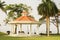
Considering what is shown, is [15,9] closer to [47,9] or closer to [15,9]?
[15,9]

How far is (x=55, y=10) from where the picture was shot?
58.4 m

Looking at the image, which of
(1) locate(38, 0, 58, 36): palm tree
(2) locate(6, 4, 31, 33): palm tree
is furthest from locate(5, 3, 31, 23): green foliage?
(1) locate(38, 0, 58, 36): palm tree

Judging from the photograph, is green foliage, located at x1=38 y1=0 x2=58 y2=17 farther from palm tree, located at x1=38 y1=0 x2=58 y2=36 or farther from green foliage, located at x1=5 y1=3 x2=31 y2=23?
green foliage, located at x1=5 y1=3 x2=31 y2=23

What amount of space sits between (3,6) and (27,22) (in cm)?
1222

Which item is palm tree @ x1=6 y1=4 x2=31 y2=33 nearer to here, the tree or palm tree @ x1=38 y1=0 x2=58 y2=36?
the tree

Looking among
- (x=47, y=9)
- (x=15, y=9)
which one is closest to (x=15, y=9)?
(x=15, y=9)

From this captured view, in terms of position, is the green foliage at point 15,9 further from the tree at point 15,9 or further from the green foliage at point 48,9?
the green foliage at point 48,9

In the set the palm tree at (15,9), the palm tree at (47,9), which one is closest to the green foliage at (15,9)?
the palm tree at (15,9)

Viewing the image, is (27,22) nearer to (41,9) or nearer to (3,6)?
(41,9)

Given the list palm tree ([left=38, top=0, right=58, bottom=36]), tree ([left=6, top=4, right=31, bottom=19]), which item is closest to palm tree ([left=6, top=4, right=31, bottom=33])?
tree ([left=6, top=4, right=31, bottom=19])

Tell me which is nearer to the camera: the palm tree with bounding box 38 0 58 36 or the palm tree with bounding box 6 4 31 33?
the palm tree with bounding box 38 0 58 36

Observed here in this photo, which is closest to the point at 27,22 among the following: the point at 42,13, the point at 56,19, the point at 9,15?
the point at 42,13

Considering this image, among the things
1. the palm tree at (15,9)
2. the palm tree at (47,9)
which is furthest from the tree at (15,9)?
the palm tree at (47,9)

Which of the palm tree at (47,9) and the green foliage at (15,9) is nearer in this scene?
the palm tree at (47,9)
